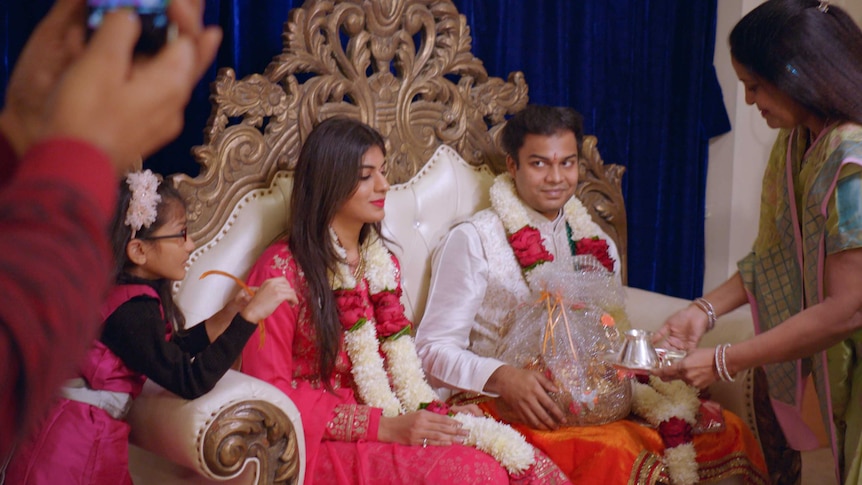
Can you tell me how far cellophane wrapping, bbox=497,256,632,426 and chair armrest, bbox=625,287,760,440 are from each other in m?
0.43

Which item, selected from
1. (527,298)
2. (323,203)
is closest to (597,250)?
(527,298)

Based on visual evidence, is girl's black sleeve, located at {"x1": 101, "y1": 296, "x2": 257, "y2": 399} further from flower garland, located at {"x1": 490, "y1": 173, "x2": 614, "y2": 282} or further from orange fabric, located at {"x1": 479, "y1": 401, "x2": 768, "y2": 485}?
flower garland, located at {"x1": 490, "y1": 173, "x2": 614, "y2": 282}

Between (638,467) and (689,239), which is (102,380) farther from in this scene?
(689,239)

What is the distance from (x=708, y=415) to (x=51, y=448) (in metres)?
1.71

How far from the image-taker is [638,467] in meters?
2.13

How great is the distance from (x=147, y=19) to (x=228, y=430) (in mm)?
1340

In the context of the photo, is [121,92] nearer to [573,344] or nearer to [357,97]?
[573,344]

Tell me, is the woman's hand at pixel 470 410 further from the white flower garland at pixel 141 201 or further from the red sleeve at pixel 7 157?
the red sleeve at pixel 7 157

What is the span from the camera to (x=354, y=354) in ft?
7.23

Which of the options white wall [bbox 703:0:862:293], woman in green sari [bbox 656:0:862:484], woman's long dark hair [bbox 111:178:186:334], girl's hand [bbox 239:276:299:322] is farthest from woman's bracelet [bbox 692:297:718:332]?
white wall [bbox 703:0:862:293]

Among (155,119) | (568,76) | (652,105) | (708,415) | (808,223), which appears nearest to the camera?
(155,119)

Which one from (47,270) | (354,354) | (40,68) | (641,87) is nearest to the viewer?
(47,270)

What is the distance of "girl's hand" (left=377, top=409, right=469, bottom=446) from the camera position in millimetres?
2035

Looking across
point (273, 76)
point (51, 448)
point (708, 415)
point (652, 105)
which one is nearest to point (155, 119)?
point (51, 448)
